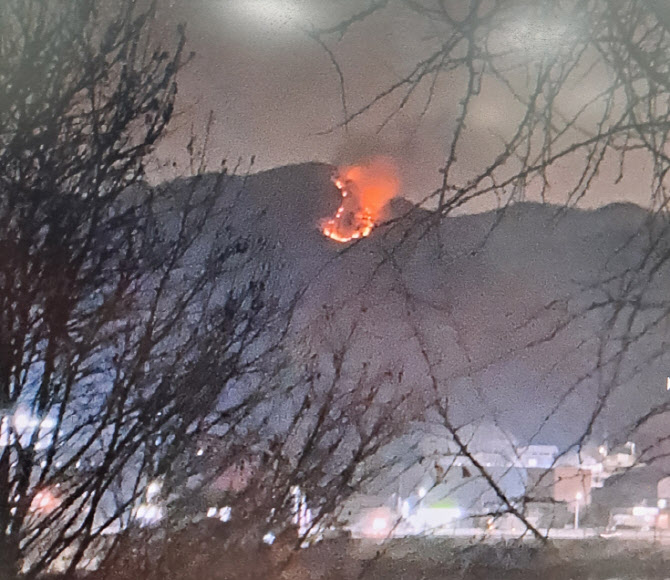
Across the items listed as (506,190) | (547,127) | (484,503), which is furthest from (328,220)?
(484,503)

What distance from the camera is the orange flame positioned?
3.44 feet

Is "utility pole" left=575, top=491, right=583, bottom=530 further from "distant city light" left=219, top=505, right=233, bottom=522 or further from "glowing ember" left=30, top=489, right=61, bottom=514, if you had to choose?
"glowing ember" left=30, top=489, right=61, bottom=514

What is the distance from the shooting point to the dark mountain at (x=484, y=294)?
1019 millimetres

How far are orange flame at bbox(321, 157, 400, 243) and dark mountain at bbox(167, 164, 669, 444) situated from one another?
1 centimetres

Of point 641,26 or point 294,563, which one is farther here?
point 641,26

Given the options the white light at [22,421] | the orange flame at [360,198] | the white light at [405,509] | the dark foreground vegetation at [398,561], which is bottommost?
the dark foreground vegetation at [398,561]

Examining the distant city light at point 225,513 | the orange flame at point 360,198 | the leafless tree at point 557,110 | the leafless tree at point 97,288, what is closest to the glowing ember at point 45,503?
the leafless tree at point 97,288

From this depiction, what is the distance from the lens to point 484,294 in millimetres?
1040

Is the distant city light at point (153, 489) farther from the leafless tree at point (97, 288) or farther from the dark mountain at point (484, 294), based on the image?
the dark mountain at point (484, 294)

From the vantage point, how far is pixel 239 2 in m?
1.08

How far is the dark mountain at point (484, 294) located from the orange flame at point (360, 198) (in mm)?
14

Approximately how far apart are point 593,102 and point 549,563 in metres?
0.71

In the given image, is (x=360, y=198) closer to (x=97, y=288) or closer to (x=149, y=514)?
(x=97, y=288)

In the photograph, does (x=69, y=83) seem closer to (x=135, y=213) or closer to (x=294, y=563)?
(x=135, y=213)
